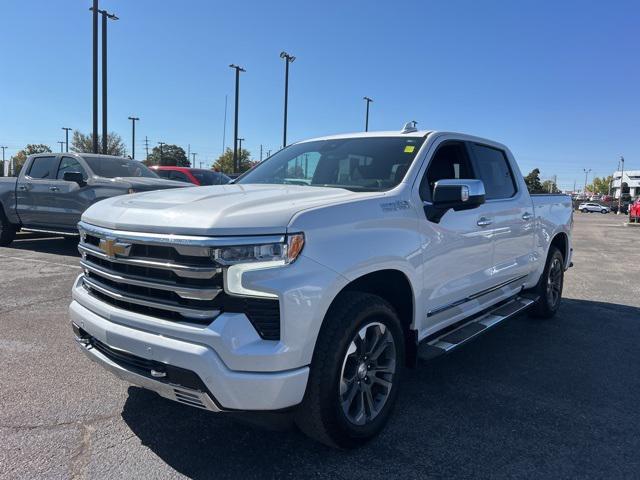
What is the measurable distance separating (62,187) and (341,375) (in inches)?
345

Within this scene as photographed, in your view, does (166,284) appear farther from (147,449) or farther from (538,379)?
(538,379)

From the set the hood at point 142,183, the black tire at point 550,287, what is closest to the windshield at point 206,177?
the hood at point 142,183

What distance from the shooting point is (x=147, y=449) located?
9.55ft

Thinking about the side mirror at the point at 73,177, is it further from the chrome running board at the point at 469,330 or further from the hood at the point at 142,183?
the chrome running board at the point at 469,330

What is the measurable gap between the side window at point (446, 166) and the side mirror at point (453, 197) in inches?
4.3

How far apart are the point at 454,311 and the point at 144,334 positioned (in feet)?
7.56

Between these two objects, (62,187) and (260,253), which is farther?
(62,187)

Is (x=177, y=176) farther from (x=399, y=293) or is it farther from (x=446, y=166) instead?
(x=399, y=293)

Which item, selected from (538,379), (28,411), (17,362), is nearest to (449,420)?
(538,379)

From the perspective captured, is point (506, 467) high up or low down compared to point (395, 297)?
down

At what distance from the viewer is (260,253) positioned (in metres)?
2.45

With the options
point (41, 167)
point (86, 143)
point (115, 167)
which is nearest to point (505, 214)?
point (115, 167)

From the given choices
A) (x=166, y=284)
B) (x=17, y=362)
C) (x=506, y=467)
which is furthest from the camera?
(x=17, y=362)

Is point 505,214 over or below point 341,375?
over
